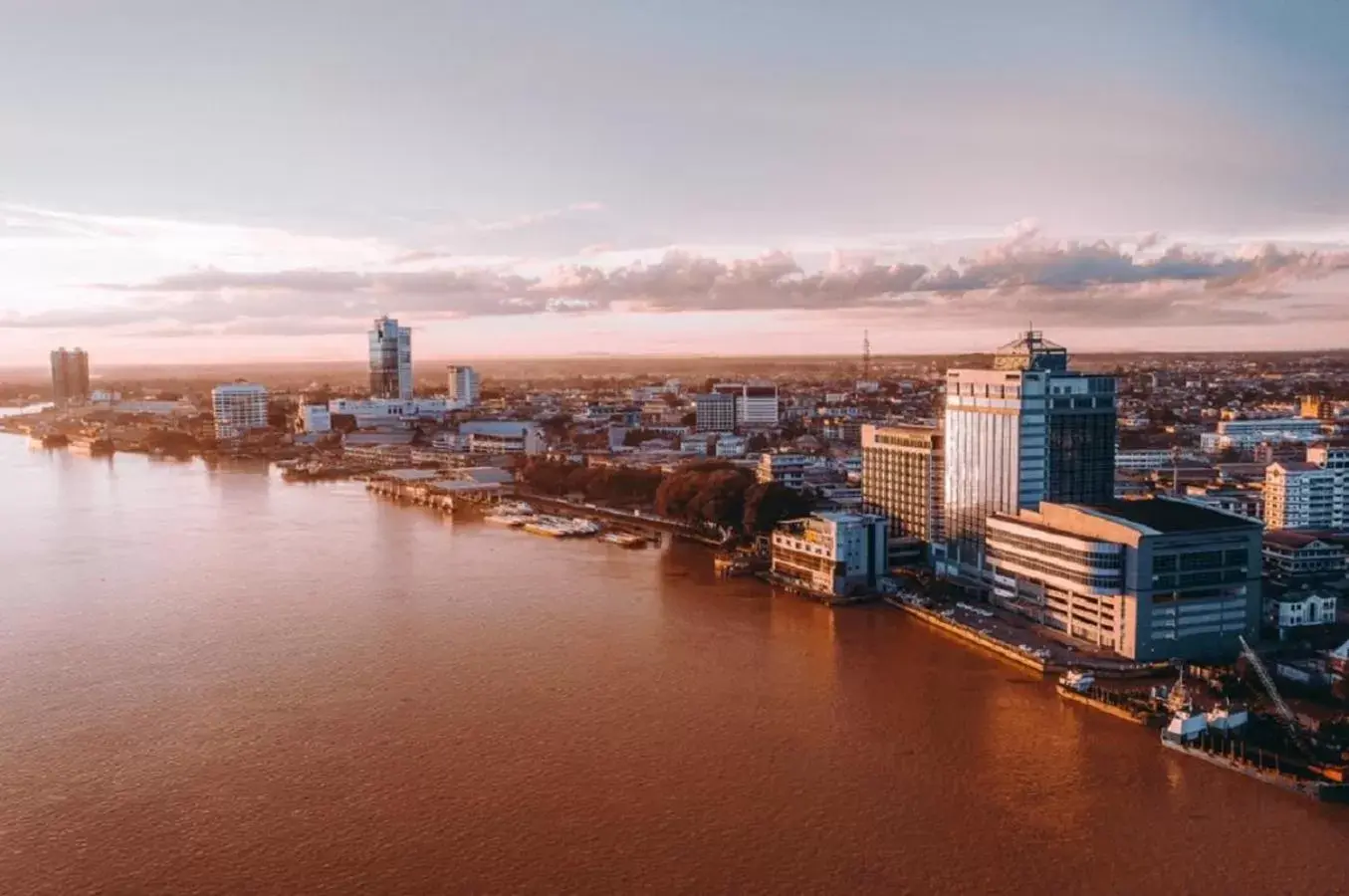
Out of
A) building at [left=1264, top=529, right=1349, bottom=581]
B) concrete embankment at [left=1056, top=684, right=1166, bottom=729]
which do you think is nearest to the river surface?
concrete embankment at [left=1056, top=684, right=1166, bottom=729]

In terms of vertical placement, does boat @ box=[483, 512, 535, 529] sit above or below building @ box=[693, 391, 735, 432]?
below

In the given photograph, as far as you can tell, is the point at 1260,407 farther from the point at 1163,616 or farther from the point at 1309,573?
the point at 1163,616

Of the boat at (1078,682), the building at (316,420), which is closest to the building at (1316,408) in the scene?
the boat at (1078,682)

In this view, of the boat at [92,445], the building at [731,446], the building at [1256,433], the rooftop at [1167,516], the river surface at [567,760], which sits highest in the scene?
the rooftop at [1167,516]

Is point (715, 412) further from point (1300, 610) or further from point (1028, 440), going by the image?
point (1300, 610)

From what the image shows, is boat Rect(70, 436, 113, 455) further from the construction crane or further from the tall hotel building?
the construction crane

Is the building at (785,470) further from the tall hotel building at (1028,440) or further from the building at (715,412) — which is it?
the building at (715,412)

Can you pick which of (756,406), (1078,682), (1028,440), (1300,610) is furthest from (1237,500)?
(756,406)
